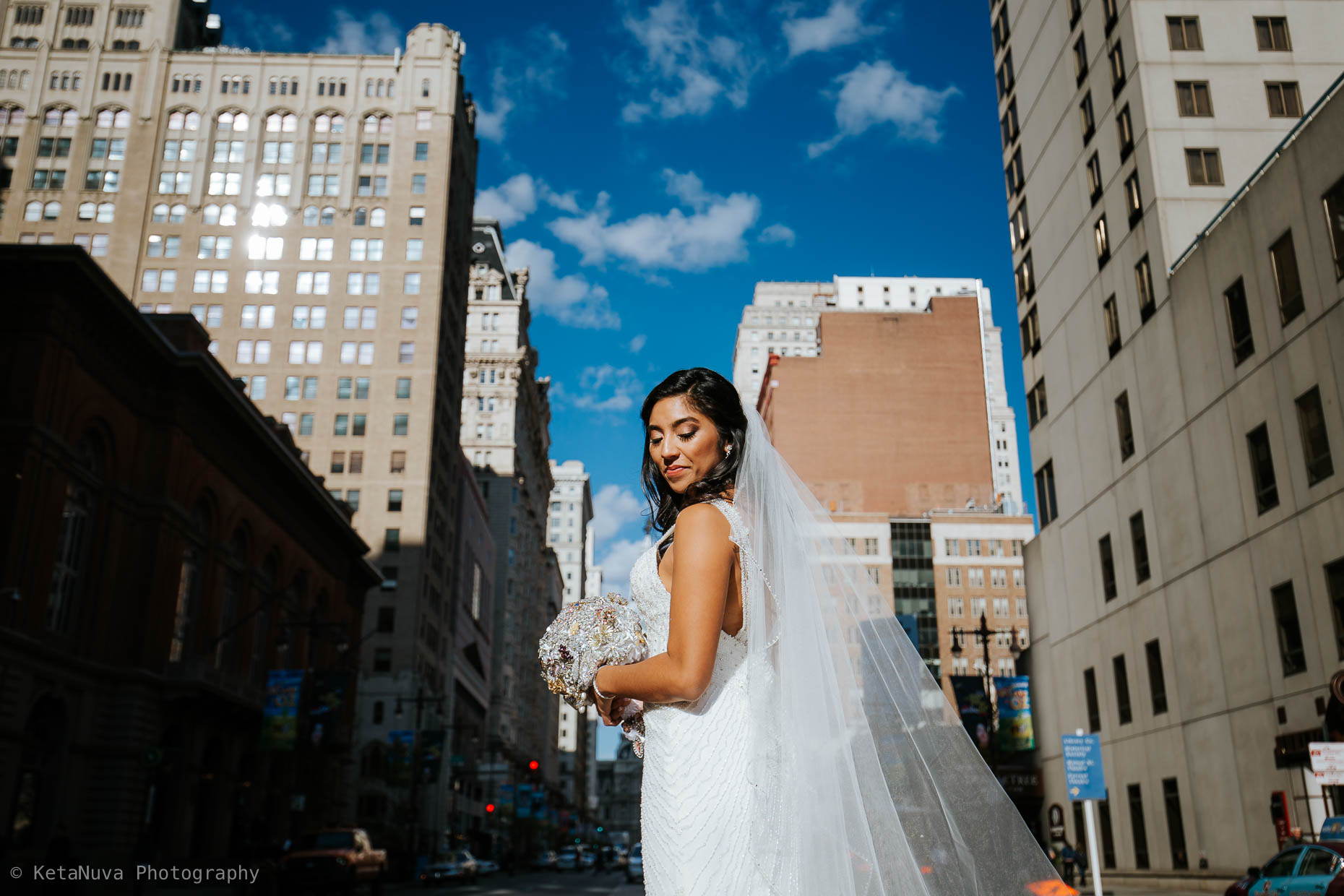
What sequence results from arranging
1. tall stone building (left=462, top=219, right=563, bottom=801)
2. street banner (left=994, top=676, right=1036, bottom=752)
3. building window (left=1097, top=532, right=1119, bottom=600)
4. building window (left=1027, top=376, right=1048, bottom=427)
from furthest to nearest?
tall stone building (left=462, top=219, right=563, bottom=801), building window (left=1027, top=376, right=1048, bottom=427), street banner (left=994, top=676, right=1036, bottom=752), building window (left=1097, top=532, right=1119, bottom=600)

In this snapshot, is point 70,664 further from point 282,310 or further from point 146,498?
point 282,310

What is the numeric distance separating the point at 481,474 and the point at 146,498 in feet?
261

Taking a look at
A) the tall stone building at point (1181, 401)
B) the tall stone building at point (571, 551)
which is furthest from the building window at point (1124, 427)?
the tall stone building at point (571, 551)

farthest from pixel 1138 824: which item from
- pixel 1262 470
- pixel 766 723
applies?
pixel 766 723

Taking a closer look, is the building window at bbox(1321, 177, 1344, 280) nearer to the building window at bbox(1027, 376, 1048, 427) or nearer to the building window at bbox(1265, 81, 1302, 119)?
the building window at bbox(1265, 81, 1302, 119)

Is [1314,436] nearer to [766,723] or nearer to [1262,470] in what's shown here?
[1262,470]

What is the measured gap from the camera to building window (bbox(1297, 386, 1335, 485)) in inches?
901

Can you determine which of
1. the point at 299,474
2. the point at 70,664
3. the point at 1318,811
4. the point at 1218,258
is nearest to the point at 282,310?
the point at 299,474

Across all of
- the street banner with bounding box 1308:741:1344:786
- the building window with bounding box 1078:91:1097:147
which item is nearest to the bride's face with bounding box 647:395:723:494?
the street banner with bounding box 1308:741:1344:786

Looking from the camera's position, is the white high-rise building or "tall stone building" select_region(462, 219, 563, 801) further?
the white high-rise building

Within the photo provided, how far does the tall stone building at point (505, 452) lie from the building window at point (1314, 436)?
90486mm

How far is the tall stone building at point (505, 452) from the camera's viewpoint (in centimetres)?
11369

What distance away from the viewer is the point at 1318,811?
23.7m

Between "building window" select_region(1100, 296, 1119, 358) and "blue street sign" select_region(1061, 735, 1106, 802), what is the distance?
1734 cm
